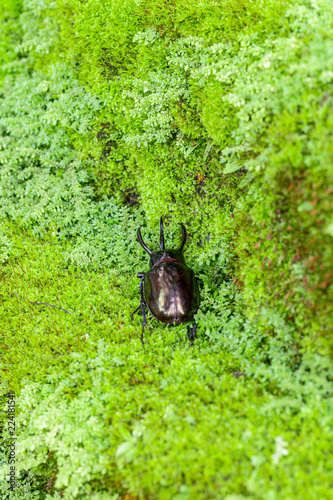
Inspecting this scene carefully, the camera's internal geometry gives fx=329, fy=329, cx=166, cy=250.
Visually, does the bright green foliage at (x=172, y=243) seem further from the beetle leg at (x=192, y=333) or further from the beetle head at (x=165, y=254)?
the beetle head at (x=165, y=254)

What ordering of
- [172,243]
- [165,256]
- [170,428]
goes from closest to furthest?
[170,428], [165,256], [172,243]

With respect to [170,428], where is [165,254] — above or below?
above

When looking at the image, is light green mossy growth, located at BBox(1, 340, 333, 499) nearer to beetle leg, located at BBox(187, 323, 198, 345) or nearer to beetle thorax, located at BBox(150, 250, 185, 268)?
beetle leg, located at BBox(187, 323, 198, 345)

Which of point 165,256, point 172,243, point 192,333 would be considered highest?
point 165,256

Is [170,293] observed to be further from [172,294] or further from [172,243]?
[172,243]

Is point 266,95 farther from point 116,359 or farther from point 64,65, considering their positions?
point 64,65

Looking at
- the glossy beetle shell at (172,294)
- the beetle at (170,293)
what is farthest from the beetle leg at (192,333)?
the glossy beetle shell at (172,294)

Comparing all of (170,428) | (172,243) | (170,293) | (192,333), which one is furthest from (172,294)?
(170,428)
